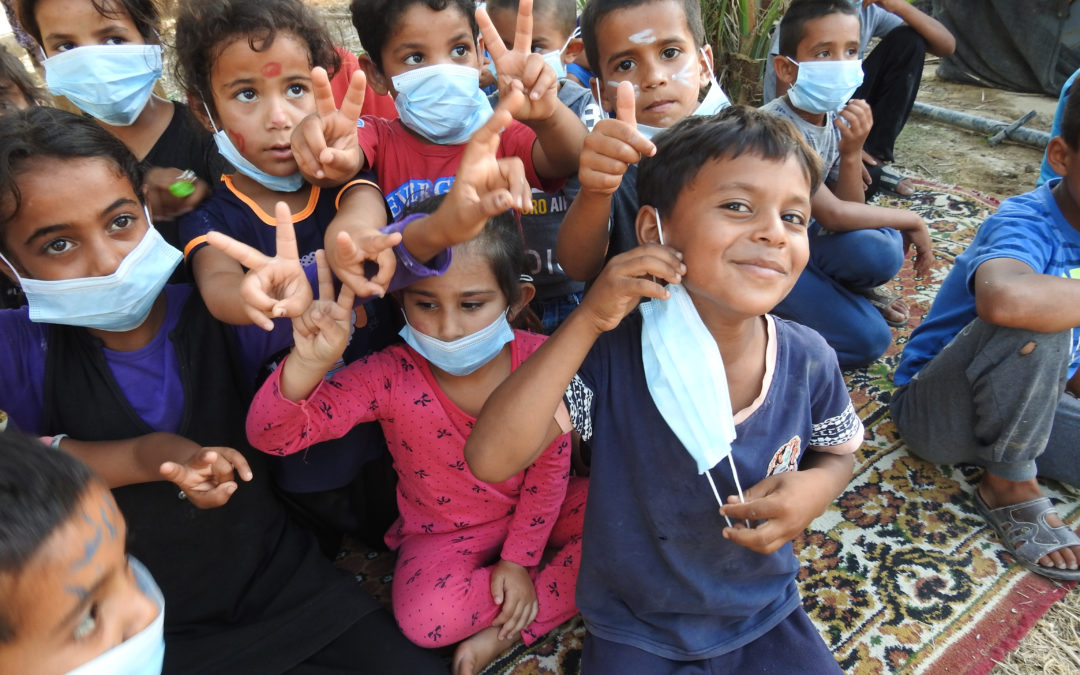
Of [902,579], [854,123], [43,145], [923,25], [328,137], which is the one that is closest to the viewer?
[43,145]

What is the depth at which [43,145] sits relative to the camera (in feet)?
4.50

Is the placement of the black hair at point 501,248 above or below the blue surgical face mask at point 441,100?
below

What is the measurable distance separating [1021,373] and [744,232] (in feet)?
3.96

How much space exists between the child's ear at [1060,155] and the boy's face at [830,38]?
97 centimetres

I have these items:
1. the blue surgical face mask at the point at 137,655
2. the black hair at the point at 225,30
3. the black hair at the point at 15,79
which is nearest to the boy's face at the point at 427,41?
the black hair at the point at 225,30

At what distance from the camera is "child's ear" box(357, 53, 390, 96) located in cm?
204

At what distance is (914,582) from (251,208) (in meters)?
2.08

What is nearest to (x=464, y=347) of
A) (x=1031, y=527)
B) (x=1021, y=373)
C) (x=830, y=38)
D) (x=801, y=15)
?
(x=1021, y=373)

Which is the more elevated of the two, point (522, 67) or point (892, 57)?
point (522, 67)

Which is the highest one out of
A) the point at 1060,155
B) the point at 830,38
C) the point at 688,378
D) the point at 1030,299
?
the point at 830,38

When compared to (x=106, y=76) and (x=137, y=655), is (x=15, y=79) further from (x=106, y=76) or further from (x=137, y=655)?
(x=137, y=655)

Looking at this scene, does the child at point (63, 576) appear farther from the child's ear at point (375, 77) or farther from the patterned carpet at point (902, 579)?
the child's ear at point (375, 77)

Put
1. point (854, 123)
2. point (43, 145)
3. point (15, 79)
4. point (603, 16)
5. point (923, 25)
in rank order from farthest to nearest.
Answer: point (923, 25), point (854, 123), point (15, 79), point (603, 16), point (43, 145)

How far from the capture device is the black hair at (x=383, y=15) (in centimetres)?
185
